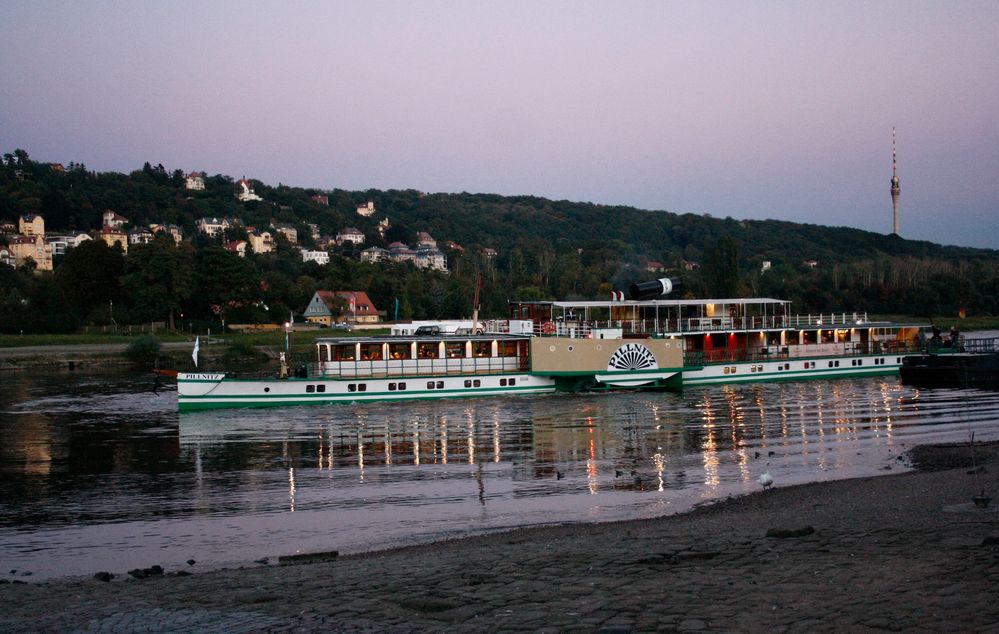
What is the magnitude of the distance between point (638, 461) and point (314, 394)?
21886 mm

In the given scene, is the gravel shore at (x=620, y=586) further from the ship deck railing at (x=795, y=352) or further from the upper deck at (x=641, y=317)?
the ship deck railing at (x=795, y=352)

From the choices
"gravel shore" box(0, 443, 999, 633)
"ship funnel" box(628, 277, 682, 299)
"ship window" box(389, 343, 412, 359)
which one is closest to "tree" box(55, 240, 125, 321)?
"ship window" box(389, 343, 412, 359)

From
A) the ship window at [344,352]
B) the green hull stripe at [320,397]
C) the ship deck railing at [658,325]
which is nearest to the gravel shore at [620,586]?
the green hull stripe at [320,397]

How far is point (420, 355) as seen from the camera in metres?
49.4

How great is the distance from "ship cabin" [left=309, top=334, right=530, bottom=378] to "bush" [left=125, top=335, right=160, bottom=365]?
124 ft

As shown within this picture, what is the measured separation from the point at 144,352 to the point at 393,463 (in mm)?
57747

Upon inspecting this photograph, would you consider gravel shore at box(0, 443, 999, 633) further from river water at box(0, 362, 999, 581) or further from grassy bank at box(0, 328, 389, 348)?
grassy bank at box(0, 328, 389, 348)

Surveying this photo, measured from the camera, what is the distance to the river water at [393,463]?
67.4 feet

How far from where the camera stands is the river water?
67.4ft

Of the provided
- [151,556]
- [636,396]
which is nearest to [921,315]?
[636,396]

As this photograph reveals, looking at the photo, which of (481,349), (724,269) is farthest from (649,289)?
(724,269)

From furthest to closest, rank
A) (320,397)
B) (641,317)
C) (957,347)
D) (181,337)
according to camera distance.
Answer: (181,337) → (957,347) → (641,317) → (320,397)

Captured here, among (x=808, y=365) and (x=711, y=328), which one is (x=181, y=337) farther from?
(x=808, y=365)

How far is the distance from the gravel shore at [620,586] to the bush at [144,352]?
223 ft
